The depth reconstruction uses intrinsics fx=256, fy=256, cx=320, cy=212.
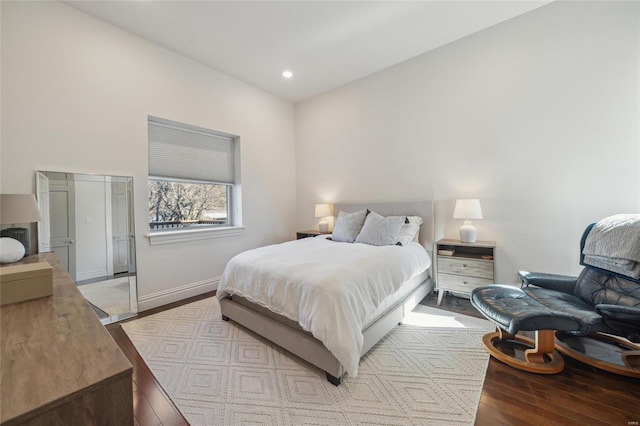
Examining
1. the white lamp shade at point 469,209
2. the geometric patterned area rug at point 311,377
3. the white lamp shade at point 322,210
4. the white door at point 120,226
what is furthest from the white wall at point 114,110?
the white lamp shade at point 469,209

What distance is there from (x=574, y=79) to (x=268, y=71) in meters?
3.56

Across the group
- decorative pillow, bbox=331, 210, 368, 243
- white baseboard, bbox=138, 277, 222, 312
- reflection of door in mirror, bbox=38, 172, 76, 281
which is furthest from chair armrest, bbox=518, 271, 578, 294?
reflection of door in mirror, bbox=38, 172, 76, 281

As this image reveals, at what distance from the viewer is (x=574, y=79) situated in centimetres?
253

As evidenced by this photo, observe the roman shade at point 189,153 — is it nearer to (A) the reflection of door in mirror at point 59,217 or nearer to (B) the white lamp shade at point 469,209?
(A) the reflection of door in mirror at point 59,217

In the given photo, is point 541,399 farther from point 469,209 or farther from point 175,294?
point 175,294

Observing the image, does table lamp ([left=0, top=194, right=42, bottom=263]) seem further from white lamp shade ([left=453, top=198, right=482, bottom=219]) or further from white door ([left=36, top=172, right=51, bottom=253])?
white lamp shade ([left=453, top=198, right=482, bottom=219])

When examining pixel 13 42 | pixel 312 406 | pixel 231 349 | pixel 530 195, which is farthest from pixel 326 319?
pixel 13 42

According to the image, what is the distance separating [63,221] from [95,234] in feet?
0.90

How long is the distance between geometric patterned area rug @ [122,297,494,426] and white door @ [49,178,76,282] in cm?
91

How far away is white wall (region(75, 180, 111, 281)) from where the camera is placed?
8.34 ft

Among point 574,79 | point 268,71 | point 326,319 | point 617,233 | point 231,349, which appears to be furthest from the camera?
point 268,71

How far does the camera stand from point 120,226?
280cm

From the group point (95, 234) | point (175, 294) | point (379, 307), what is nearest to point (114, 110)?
point (95, 234)

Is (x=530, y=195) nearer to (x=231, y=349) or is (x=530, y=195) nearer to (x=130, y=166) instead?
(x=231, y=349)
